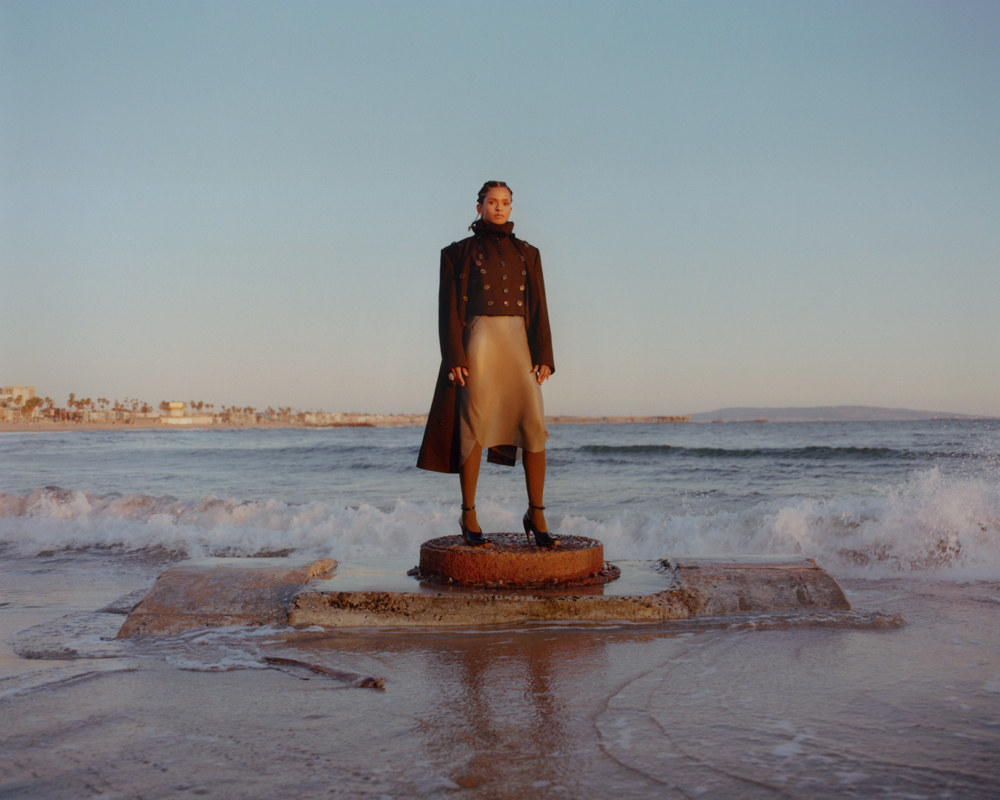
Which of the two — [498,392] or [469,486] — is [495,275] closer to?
[498,392]

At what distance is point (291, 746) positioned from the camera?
7.71ft

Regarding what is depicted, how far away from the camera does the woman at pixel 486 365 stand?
4.53m

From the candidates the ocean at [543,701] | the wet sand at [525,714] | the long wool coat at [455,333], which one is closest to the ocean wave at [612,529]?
the ocean at [543,701]

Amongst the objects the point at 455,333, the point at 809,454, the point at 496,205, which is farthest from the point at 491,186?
the point at 809,454

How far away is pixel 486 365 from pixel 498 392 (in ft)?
0.58

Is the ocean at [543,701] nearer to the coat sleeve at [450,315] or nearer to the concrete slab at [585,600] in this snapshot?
the concrete slab at [585,600]

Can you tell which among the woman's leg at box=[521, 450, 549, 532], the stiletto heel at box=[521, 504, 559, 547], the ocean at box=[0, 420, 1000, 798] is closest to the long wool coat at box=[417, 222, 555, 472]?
the woman's leg at box=[521, 450, 549, 532]

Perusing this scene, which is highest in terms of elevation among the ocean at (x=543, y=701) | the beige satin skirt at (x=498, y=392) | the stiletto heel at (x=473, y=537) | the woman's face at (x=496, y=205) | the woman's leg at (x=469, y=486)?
the woman's face at (x=496, y=205)

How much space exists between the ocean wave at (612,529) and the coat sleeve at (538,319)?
3.70m

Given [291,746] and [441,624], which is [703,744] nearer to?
[291,746]

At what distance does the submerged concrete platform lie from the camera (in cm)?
400

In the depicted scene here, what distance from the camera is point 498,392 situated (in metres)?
4.57

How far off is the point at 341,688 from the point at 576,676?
3.03 feet

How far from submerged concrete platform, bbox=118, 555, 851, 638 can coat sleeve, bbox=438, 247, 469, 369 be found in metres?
1.31
